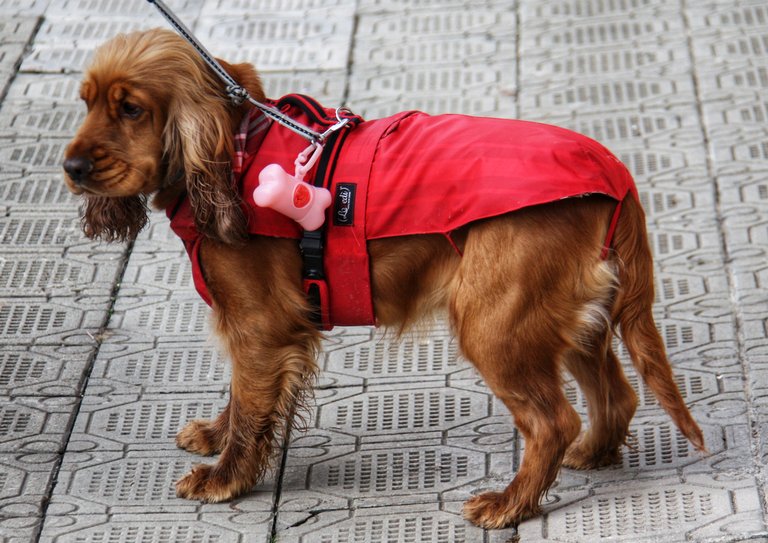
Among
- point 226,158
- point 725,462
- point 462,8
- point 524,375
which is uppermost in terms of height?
point 226,158

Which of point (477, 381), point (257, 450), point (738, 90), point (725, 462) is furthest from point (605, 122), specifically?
point (257, 450)

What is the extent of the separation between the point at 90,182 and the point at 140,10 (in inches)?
179

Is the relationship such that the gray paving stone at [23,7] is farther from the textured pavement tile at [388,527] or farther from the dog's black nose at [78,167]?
the textured pavement tile at [388,527]

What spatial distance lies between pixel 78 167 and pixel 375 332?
6.19 ft

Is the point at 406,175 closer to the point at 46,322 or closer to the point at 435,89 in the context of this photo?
the point at 46,322

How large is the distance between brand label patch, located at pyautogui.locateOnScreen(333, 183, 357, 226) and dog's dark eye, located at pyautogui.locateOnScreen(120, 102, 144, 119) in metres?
0.69

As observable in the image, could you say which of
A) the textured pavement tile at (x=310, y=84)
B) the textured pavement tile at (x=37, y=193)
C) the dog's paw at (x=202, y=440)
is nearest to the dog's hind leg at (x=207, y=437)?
the dog's paw at (x=202, y=440)

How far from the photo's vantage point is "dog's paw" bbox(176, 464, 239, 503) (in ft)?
13.7

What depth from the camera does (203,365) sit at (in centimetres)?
497

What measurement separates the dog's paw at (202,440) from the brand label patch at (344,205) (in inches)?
44.4

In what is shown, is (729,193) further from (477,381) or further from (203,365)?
(203,365)

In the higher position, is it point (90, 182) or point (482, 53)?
point (90, 182)

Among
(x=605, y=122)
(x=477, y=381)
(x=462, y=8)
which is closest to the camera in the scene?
(x=477, y=381)

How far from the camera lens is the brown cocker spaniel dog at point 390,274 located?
3.66 meters
